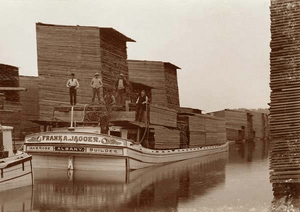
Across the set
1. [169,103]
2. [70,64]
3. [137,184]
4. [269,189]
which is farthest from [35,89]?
[269,189]

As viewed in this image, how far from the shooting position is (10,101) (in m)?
36.1

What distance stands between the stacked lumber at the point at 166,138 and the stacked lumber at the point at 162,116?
1.36 feet

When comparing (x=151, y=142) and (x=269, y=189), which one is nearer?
(x=269, y=189)

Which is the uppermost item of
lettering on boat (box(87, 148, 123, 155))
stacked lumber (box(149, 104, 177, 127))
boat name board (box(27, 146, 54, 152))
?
stacked lumber (box(149, 104, 177, 127))

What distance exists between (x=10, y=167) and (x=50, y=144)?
6.37m

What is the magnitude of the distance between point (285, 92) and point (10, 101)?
24.7 m

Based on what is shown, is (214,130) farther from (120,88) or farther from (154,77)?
(120,88)

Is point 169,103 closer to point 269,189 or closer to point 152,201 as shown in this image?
point 269,189

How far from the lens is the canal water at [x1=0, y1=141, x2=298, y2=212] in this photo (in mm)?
14602

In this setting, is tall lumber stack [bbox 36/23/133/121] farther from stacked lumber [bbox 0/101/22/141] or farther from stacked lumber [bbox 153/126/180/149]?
stacked lumber [bbox 153/126/180/149]

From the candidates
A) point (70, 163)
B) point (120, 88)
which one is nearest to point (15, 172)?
point (70, 163)

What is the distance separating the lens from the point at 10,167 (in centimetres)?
1753

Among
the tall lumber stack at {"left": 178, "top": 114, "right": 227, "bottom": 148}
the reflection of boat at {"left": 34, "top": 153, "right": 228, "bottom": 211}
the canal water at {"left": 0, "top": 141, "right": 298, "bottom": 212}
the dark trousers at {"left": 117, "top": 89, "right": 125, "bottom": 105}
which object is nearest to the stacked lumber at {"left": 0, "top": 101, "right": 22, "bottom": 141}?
the dark trousers at {"left": 117, "top": 89, "right": 125, "bottom": 105}

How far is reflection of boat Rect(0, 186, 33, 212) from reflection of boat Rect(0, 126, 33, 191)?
26 cm
